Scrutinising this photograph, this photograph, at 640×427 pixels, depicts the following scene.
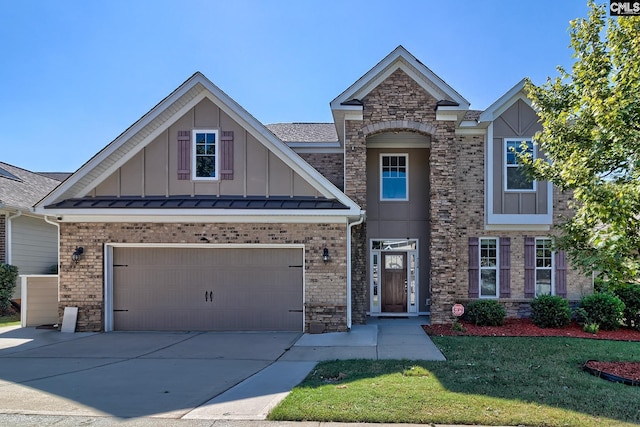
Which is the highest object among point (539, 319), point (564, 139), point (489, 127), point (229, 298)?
point (489, 127)

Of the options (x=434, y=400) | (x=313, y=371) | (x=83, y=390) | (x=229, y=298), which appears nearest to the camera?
(x=434, y=400)

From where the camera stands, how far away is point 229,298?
434 inches

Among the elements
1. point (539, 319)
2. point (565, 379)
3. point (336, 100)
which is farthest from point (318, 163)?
point (565, 379)

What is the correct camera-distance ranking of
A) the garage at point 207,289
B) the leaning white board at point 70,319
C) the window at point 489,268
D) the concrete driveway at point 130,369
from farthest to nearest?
1. the window at point 489,268
2. the garage at point 207,289
3. the leaning white board at point 70,319
4. the concrete driveway at point 130,369

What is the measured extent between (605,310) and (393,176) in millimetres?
7349

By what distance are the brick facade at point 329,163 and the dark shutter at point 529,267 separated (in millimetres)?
6457

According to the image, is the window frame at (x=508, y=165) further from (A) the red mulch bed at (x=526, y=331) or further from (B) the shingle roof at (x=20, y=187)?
(B) the shingle roof at (x=20, y=187)

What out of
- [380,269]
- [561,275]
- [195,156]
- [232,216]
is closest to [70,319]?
[232,216]

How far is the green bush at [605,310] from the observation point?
1149 centimetres

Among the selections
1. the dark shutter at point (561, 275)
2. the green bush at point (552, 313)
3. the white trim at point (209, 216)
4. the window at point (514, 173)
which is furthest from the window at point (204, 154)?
the dark shutter at point (561, 275)

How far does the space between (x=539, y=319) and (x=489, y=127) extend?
6.02 metres

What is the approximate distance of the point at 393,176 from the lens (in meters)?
13.7

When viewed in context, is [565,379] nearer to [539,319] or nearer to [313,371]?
[313,371]

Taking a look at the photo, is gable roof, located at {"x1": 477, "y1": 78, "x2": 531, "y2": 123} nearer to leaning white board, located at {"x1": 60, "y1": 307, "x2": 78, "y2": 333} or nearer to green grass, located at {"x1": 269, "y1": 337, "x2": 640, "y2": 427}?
green grass, located at {"x1": 269, "y1": 337, "x2": 640, "y2": 427}
